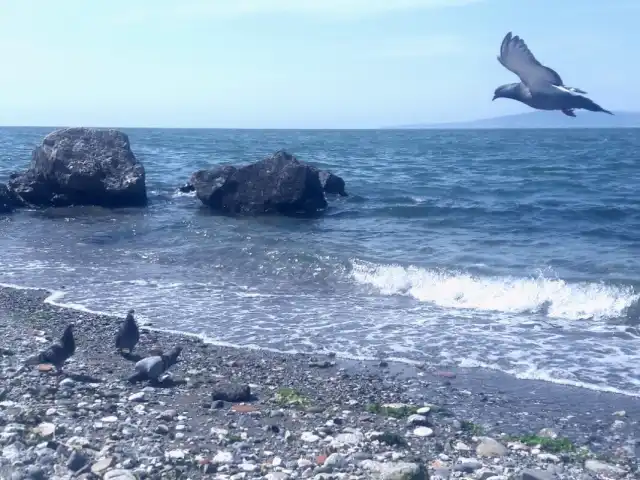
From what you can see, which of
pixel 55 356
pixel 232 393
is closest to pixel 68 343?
pixel 55 356

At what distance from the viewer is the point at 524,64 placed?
657 centimetres

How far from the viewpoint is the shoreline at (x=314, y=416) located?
21.8 ft

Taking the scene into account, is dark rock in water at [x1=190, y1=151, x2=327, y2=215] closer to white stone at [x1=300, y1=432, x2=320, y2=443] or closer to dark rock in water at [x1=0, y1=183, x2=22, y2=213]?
dark rock in water at [x1=0, y1=183, x2=22, y2=213]

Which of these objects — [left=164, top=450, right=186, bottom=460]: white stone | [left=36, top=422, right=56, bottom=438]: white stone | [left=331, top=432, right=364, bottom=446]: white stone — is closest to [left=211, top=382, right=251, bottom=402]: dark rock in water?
[left=331, top=432, right=364, bottom=446]: white stone

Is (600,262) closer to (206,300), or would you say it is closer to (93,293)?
(206,300)

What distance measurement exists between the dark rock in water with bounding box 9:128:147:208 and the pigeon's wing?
18.3m

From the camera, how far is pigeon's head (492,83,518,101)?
6.57 m

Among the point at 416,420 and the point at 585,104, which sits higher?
the point at 585,104

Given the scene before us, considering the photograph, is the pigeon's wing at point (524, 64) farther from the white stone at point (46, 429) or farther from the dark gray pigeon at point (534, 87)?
the white stone at point (46, 429)

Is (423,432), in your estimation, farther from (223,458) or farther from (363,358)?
(363,358)

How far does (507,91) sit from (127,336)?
5.38 metres

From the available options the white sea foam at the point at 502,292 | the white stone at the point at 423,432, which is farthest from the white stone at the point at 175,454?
the white sea foam at the point at 502,292

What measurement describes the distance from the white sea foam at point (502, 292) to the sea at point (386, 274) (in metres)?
0.04

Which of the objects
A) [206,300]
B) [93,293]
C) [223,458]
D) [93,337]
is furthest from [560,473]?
[93,293]
